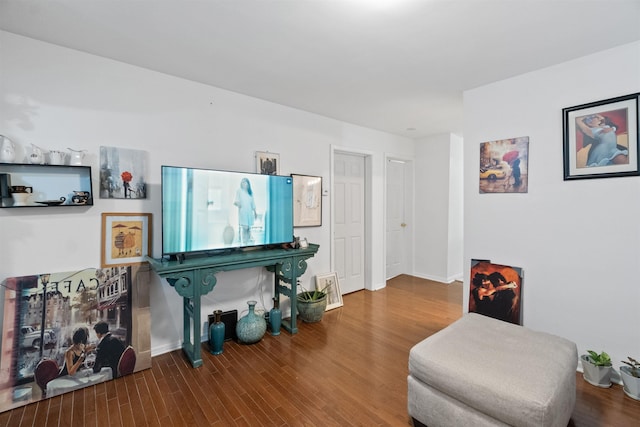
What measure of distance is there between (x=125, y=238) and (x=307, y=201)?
6.36ft

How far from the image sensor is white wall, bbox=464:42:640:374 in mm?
2188

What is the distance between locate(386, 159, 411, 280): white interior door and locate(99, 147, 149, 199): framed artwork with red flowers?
12.2 ft

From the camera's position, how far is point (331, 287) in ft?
12.6

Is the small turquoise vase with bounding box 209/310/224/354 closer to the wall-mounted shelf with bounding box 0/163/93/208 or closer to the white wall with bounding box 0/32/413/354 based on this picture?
the white wall with bounding box 0/32/413/354

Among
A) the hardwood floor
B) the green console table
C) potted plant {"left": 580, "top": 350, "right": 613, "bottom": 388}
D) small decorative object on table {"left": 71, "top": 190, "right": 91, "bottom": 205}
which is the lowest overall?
the hardwood floor

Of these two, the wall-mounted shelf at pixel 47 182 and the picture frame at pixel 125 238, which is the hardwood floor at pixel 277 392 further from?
the wall-mounted shelf at pixel 47 182

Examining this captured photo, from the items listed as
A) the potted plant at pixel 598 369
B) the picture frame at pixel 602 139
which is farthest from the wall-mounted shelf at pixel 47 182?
the potted plant at pixel 598 369

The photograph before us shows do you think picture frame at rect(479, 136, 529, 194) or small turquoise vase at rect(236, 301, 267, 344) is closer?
picture frame at rect(479, 136, 529, 194)

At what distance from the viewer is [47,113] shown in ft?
7.07

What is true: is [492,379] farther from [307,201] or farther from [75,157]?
[75,157]

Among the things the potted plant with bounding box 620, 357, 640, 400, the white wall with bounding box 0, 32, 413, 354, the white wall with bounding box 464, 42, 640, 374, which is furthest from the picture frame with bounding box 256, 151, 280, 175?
the potted plant with bounding box 620, 357, 640, 400

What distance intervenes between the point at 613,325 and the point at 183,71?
13.4 ft

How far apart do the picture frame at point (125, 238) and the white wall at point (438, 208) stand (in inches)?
168

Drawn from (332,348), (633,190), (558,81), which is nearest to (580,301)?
(633,190)
